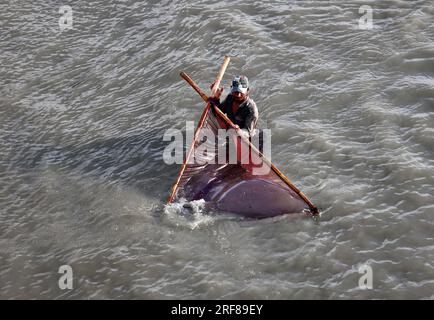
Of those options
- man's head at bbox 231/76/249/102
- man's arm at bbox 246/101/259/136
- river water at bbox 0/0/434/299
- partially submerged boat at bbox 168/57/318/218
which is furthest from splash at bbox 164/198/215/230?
man's head at bbox 231/76/249/102

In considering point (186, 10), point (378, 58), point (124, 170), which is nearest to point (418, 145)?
point (378, 58)

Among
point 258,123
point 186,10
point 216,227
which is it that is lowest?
point 216,227

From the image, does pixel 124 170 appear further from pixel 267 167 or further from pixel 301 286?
pixel 301 286

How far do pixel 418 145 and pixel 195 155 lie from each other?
465cm

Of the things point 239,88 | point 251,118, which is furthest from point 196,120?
point 239,88

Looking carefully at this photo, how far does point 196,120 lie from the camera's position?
41.7 ft

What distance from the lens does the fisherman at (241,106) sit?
1071cm

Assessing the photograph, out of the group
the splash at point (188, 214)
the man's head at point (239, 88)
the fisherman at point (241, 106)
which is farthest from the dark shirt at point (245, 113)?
the splash at point (188, 214)

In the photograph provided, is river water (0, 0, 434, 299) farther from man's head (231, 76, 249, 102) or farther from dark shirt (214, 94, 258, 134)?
man's head (231, 76, 249, 102)

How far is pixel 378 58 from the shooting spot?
A: 13500mm

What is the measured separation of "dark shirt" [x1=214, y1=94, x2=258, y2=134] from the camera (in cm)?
1103

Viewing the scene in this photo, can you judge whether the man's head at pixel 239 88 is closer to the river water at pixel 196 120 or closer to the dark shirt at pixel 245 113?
the dark shirt at pixel 245 113

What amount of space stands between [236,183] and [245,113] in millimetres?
1718

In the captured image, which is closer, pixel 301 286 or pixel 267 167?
pixel 301 286
